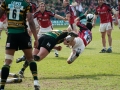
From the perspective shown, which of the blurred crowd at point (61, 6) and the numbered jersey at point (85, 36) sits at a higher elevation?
the numbered jersey at point (85, 36)

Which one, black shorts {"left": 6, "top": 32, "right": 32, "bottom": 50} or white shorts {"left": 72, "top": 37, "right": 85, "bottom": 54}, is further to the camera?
white shorts {"left": 72, "top": 37, "right": 85, "bottom": 54}

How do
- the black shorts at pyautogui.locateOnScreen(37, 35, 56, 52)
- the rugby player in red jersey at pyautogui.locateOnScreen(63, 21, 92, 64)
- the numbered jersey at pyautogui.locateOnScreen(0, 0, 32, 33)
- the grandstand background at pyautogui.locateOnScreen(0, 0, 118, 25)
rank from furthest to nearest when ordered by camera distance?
the grandstand background at pyautogui.locateOnScreen(0, 0, 118, 25), the rugby player in red jersey at pyautogui.locateOnScreen(63, 21, 92, 64), the black shorts at pyautogui.locateOnScreen(37, 35, 56, 52), the numbered jersey at pyautogui.locateOnScreen(0, 0, 32, 33)

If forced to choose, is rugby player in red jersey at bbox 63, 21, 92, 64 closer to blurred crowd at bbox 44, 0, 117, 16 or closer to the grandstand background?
the grandstand background

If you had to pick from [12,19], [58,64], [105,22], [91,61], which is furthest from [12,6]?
[105,22]

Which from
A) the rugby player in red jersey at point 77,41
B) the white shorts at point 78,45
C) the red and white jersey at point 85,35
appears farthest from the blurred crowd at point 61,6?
the white shorts at point 78,45

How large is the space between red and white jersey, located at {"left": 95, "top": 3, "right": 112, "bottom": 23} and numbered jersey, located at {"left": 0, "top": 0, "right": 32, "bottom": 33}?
33.5 feet

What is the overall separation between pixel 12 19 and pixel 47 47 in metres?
2.68

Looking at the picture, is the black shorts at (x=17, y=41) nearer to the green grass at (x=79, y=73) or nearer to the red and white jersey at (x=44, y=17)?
the green grass at (x=79, y=73)

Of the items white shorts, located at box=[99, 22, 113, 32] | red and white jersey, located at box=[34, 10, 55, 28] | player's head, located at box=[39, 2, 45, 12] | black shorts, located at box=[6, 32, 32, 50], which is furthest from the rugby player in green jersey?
white shorts, located at box=[99, 22, 113, 32]

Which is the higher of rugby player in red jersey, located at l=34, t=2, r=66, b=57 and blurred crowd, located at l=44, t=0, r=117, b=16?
rugby player in red jersey, located at l=34, t=2, r=66, b=57

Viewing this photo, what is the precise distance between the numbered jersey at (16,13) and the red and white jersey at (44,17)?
767cm

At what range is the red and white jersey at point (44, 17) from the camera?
17.0m

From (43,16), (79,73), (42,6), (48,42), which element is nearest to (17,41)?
(48,42)

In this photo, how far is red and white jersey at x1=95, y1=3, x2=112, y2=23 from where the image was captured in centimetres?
1912
